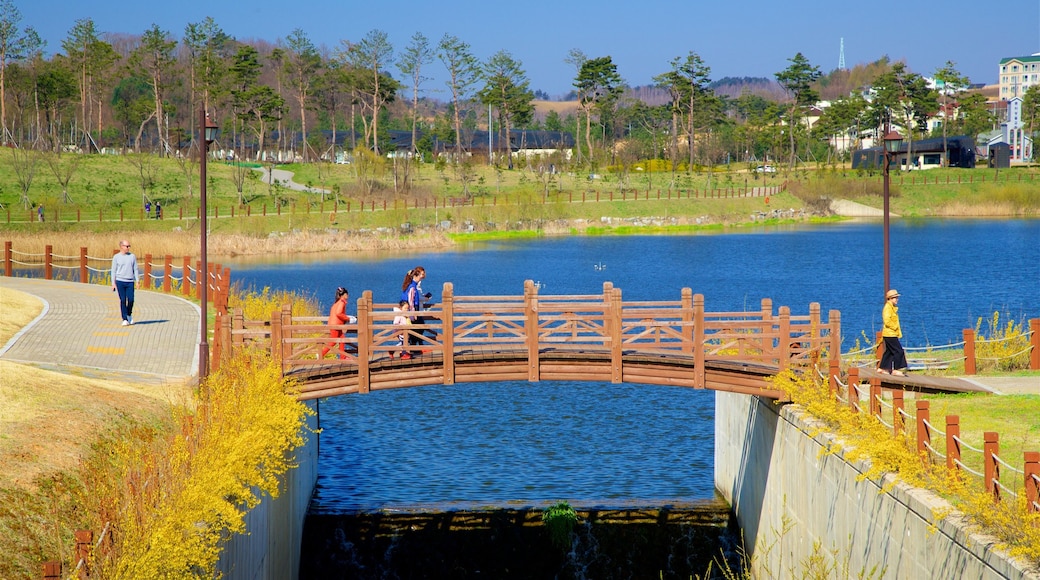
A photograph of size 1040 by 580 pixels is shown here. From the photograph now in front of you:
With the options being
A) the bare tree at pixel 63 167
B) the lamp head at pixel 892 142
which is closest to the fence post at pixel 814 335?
the lamp head at pixel 892 142

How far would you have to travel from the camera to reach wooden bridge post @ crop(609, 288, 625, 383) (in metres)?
17.8

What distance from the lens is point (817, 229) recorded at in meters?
87.8

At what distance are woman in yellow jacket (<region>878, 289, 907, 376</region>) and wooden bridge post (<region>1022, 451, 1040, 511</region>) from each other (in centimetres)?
849

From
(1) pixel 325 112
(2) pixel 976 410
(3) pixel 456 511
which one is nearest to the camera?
(2) pixel 976 410

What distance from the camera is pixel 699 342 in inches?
698

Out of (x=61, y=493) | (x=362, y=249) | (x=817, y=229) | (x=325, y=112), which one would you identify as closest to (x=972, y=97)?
(x=817, y=229)

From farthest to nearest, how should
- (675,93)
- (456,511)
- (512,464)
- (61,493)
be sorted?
(675,93) < (512,464) < (456,511) < (61,493)

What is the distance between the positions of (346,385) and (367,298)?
1.46m

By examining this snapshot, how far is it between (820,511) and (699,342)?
3339mm

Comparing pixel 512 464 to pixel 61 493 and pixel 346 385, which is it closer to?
pixel 346 385

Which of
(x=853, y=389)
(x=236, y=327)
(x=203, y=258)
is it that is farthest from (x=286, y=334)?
(x=853, y=389)

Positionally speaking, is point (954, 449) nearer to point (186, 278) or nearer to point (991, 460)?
point (991, 460)

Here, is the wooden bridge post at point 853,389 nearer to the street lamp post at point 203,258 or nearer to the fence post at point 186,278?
the street lamp post at point 203,258

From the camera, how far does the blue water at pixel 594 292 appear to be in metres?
22.6
